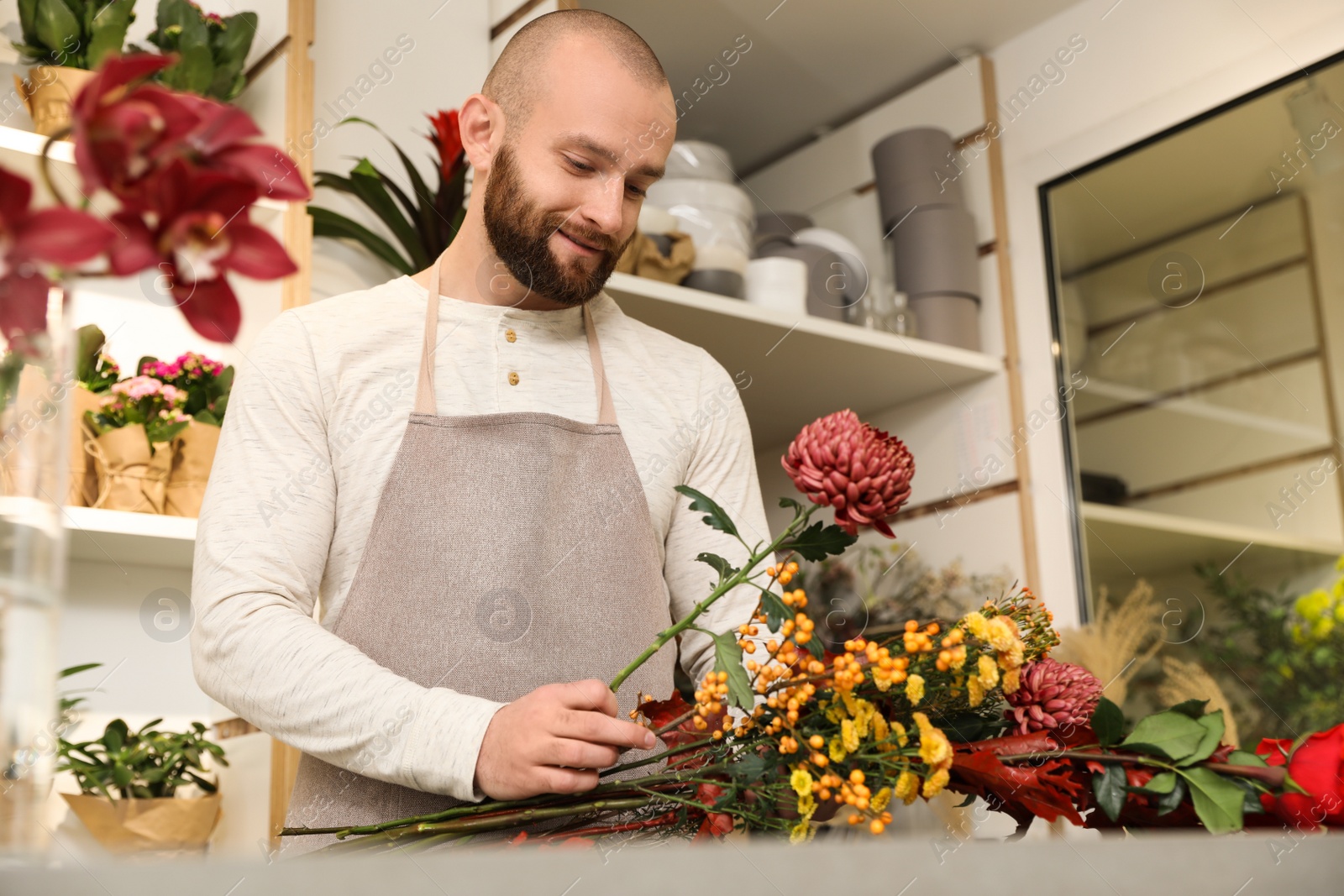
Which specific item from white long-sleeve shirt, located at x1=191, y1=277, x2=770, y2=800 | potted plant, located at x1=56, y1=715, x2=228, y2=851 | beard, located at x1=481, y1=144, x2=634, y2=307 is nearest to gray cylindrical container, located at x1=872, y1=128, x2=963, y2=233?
white long-sleeve shirt, located at x1=191, y1=277, x2=770, y2=800

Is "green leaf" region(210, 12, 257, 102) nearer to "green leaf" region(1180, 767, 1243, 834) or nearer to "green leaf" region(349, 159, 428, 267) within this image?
"green leaf" region(349, 159, 428, 267)

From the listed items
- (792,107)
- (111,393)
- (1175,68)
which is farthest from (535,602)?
(792,107)

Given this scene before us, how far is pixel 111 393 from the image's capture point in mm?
1463

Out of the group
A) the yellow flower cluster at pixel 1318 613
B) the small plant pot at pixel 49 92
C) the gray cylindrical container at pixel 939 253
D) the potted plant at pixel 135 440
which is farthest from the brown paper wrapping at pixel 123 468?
the yellow flower cluster at pixel 1318 613

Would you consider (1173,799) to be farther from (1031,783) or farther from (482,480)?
(482,480)

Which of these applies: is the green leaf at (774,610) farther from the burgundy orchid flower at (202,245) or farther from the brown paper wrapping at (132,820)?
the brown paper wrapping at (132,820)

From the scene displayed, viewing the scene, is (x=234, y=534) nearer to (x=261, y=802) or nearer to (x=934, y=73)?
(x=261, y=802)

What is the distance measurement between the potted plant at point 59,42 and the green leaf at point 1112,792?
1.33 m

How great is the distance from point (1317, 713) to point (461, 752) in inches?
61.8

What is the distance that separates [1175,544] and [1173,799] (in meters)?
1.63

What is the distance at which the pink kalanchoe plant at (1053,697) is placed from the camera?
0.61 metres

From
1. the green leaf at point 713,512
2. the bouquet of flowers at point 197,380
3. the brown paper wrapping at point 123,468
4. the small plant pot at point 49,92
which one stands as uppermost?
the small plant pot at point 49,92

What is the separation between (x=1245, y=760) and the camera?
0.53 metres

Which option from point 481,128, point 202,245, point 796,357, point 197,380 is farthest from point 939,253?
point 202,245
